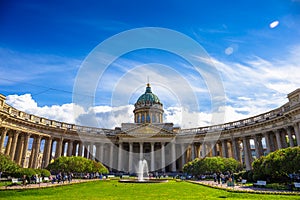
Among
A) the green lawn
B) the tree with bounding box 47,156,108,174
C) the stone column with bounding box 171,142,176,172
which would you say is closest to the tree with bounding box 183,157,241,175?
the stone column with bounding box 171,142,176,172

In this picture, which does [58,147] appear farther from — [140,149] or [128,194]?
[128,194]

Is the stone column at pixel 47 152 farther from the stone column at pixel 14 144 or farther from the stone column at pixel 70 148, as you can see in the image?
the stone column at pixel 14 144

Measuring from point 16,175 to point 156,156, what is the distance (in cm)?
4364

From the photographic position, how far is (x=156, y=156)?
68812 millimetres

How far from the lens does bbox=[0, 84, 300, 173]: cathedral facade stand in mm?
41906

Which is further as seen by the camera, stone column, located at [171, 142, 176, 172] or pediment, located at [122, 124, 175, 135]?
pediment, located at [122, 124, 175, 135]

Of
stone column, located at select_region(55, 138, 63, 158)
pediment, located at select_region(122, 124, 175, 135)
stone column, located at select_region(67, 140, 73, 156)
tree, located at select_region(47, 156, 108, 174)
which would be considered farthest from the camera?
pediment, located at select_region(122, 124, 175, 135)

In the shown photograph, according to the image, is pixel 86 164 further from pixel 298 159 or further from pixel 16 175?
pixel 298 159

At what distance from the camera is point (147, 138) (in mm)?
62500

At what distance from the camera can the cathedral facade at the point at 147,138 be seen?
1650 inches

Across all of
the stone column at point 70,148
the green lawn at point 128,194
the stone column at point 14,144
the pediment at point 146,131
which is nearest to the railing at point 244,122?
the pediment at point 146,131

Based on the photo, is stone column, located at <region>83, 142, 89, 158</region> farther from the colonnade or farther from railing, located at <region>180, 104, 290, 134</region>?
railing, located at <region>180, 104, 290, 134</region>

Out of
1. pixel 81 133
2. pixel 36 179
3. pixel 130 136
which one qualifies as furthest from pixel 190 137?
pixel 36 179

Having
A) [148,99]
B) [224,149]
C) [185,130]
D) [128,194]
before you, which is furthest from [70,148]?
[128,194]
